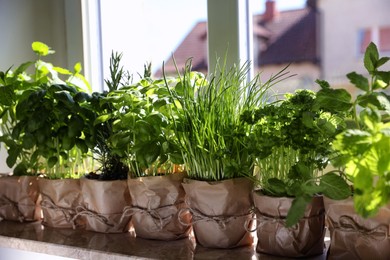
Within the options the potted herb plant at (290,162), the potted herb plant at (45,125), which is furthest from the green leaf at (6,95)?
the potted herb plant at (290,162)

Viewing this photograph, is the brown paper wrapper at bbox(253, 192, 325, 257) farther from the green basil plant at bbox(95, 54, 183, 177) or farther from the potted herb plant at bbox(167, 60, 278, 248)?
the green basil plant at bbox(95, 54, 183, 177)

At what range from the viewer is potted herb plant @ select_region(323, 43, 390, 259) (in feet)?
2.35

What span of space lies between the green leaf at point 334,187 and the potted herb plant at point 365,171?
0.02m

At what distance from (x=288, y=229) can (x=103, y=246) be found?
405mm

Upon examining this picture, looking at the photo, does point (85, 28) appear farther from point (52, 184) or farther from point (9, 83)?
point (52, 184)

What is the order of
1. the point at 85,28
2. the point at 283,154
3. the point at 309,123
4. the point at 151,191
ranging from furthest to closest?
the point at 85,28 < the point at 151,191 < the point at 283,154 < the point at 309,123

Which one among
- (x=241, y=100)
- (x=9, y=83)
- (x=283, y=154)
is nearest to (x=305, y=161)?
(x=283, y=154)

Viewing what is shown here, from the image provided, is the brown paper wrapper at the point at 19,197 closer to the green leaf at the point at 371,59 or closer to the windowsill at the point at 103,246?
the windowsill at the point at 103,246

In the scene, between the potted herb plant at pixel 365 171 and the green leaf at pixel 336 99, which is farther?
the green leaf at pixel 336 99

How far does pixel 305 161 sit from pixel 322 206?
89mm

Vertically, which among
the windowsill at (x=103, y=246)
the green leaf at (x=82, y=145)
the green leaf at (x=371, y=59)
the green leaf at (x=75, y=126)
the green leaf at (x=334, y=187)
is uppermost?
the green leaf at (x=371, y=59)

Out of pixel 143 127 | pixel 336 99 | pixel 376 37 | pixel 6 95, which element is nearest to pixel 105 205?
pixel 143 127

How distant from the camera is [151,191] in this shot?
3.76 ft

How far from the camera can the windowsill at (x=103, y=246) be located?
1059 millimetres
